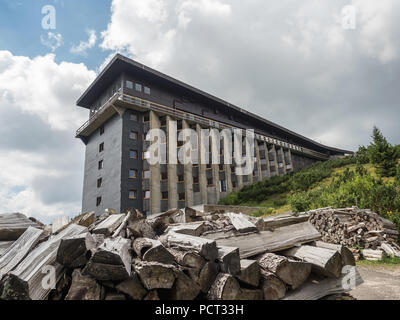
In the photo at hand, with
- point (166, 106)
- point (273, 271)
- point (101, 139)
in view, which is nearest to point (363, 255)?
point (273, 271)

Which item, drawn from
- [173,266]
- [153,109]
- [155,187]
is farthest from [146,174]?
[173,266]

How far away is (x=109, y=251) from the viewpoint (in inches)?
111

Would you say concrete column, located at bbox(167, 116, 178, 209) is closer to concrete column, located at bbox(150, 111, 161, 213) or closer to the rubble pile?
concrete column, located at bbox(150, 111, 161, 213)

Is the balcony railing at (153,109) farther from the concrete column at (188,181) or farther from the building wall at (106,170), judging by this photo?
the building wall at (106,170)

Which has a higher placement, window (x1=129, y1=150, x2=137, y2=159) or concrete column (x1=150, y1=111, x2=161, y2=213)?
window (x1=129, y1=150, x2=137, y2=159)

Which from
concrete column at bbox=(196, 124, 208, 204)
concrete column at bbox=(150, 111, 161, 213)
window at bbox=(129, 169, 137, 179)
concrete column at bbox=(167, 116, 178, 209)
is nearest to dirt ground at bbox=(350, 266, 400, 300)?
concrete column at bbox=(150, 111, 161, 213)

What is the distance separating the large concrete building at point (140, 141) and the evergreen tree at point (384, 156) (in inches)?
655

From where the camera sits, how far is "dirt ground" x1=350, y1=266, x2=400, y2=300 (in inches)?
185

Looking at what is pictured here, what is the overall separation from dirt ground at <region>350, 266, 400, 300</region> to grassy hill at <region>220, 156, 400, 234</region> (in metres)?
4.31

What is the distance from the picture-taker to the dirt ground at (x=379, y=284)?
470 cm

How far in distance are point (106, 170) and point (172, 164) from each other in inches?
304
